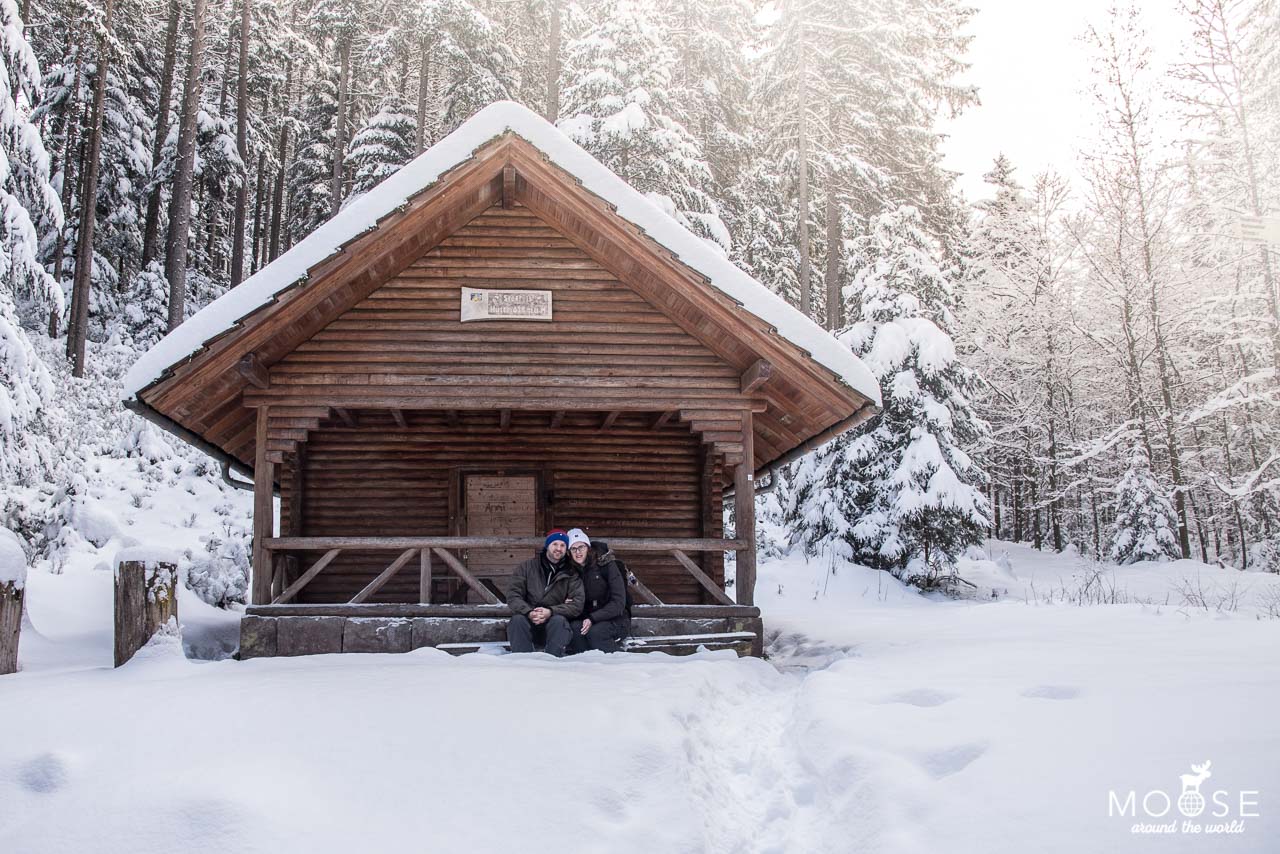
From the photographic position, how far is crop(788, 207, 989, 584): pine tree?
768 inches

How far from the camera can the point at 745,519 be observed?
9.64 meters

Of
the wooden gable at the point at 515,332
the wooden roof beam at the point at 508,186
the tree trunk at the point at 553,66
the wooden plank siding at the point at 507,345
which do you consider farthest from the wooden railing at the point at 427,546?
the tree trunk at the point at 553,66

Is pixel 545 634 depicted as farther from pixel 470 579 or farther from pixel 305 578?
pixel 305 578

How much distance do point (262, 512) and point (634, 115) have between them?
15.0 metres

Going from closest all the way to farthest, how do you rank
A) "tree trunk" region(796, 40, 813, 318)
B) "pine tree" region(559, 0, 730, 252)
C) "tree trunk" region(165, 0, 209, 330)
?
1. "pine tree" region(559, 0, 730, 252)
2. "tree trunk" region(165, 0, 209, 330)
3. "tree trunk" region(796, 40, 813, 318)

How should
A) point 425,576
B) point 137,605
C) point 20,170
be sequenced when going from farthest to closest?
point 20,170
point 425,576
point 137,605

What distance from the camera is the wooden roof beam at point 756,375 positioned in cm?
927

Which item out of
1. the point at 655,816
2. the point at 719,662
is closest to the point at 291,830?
the point at 655,816

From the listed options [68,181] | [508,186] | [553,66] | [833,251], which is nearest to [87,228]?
[68,181]

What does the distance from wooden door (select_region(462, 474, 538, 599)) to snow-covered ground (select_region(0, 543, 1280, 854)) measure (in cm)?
514

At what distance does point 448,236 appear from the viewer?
9.84 metres

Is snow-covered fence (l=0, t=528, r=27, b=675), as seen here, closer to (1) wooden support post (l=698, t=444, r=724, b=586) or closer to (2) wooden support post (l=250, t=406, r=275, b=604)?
(2) wooden support post (l=250, t=406, r=275, b=604)

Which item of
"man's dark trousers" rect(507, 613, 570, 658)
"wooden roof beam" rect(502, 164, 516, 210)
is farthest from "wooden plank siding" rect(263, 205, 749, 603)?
"man's dark trousers" rect(507, 613, 570, 658)

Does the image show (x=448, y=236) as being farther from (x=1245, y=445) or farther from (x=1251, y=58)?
(x=1245, y=445)
